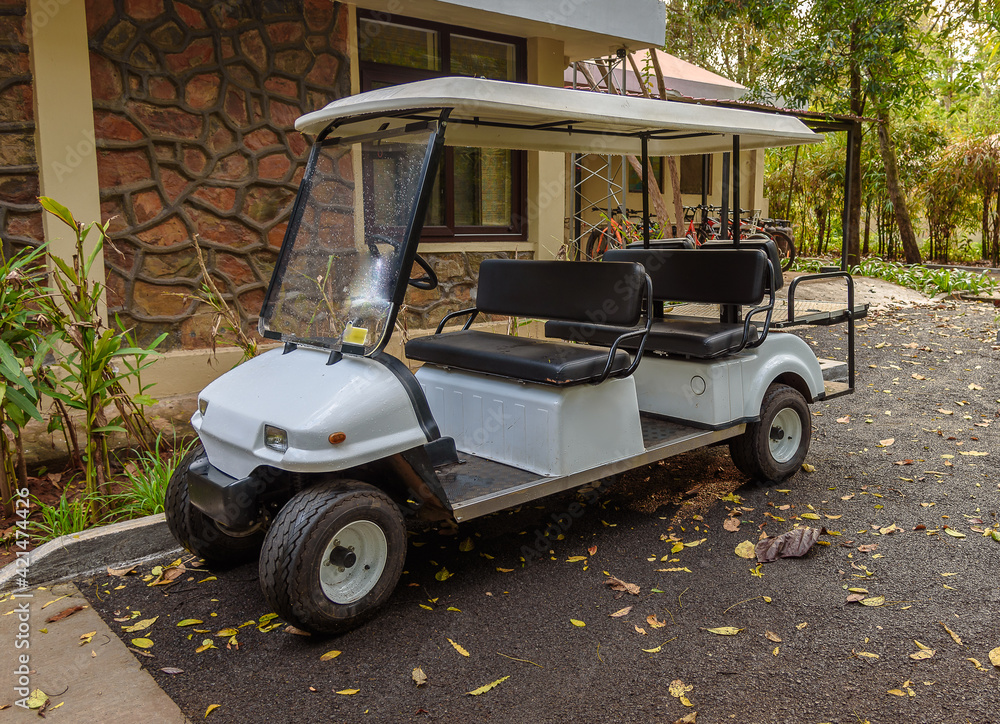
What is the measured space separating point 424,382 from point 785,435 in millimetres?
2108

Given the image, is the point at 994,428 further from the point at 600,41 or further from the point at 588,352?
the point at 600,41

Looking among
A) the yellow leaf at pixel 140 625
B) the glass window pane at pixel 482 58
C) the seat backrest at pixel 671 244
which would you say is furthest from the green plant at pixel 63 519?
the glass window pane at pixel 482 58

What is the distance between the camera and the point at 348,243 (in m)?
3.39

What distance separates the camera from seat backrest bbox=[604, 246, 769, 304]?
446 centimetres

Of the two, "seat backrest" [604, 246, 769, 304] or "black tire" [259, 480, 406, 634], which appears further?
"seat backrest" [604, 246, 769, 304]

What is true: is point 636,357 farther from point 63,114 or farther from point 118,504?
point 63,114

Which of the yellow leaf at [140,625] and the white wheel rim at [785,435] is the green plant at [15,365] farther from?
the white wheel rim at [785,435]

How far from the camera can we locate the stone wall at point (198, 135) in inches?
213

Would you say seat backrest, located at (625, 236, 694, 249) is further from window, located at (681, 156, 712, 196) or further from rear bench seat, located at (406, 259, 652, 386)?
window, located at (681, 156, 712, 196)

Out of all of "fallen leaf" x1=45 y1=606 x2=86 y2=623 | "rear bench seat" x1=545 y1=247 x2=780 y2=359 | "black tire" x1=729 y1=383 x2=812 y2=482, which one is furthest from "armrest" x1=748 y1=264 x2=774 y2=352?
"fallen leaf" x1=45 y1=606 x2=86 y2=623

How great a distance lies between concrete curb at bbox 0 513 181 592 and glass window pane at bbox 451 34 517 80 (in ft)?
16.0

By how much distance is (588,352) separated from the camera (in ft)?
12.4

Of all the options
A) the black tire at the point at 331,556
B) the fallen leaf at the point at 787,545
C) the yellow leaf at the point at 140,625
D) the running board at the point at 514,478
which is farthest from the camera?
the fallen leaf at the point at 787,545

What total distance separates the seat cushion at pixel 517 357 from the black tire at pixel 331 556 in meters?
0.87
